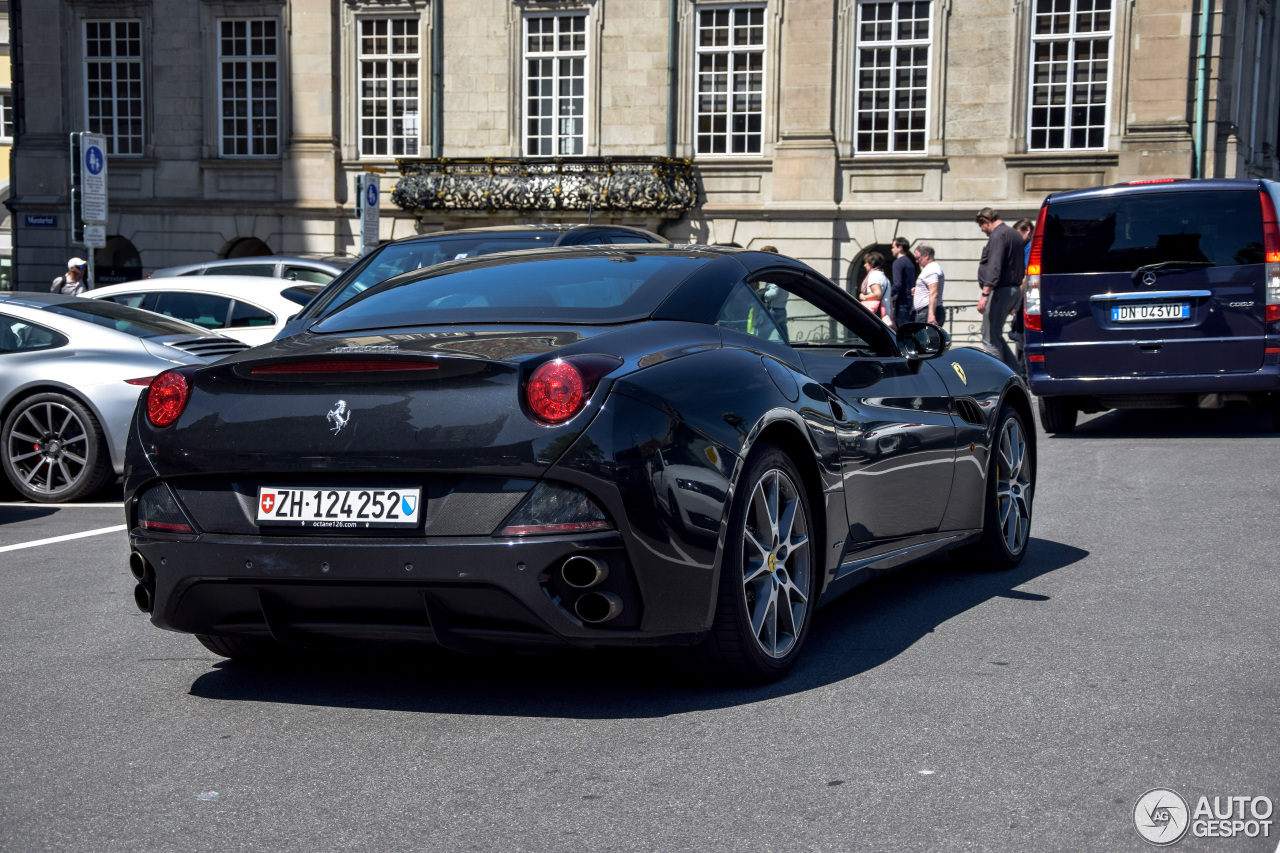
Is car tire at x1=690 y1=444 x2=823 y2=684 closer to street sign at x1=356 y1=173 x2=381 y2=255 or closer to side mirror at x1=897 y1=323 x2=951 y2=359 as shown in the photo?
side mirror at x1=897 y1=323 x2=951 y2=359

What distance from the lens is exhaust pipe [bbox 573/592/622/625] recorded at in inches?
166

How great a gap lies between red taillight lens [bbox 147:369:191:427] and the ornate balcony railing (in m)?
25.0

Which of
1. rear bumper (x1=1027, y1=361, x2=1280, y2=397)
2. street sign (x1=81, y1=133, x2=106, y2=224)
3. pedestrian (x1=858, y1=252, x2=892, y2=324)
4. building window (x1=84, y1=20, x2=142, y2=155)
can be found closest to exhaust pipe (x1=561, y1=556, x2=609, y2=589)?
rear bumper (x1=1027, y1=361, x2=1280, y2=397)

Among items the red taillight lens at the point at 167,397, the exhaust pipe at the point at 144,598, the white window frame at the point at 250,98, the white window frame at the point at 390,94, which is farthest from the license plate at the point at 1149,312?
the white window frame at the point at 250,98

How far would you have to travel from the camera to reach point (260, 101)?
32219 millimetres

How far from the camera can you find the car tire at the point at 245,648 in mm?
5094

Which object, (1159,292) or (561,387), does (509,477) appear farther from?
(1159,292)

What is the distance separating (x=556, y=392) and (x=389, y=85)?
28749mm

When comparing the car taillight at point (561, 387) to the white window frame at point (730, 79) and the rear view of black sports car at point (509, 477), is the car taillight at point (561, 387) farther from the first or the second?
the white window frame at point (730, 79)

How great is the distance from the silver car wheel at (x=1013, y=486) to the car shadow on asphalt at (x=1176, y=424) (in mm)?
6427

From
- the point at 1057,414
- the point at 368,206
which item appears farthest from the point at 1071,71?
the point at 1057,414

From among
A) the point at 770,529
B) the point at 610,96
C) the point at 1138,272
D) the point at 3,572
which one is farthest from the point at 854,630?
the point at 610,96

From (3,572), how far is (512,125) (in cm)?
2479

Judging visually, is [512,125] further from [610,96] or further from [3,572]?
[3,572]
